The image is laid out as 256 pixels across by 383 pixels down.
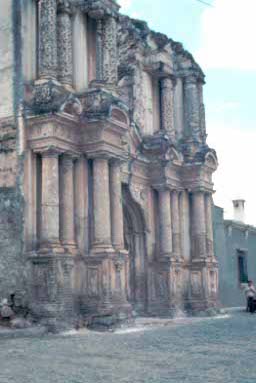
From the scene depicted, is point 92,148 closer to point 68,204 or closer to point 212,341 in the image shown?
point 68,204

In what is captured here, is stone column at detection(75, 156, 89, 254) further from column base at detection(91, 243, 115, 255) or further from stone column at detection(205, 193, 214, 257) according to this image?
stone column at detection(205, 193, 214, 257)

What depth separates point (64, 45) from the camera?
49.2ft

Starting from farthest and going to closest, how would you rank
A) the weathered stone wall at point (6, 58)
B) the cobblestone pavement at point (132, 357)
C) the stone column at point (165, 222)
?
the stone column at point (165, 222)
the weathered stone wall at point (6, 58)
the cobblestone pavement at point (132, 357)

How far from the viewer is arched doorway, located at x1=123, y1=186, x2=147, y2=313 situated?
1802cm

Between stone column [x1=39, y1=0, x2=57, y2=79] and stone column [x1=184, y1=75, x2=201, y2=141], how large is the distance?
24.7ft

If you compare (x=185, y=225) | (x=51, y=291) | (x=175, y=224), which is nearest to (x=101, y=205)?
(x=51, y=291)

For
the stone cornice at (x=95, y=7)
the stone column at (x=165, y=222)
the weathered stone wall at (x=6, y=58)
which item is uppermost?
the stone cornice at (x=95, y=7)

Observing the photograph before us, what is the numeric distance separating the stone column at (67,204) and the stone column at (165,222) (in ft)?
15.4

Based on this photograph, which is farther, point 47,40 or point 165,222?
point 165,222

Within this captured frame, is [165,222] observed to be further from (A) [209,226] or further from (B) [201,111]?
(B) [201,111]

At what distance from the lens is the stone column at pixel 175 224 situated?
753 inches

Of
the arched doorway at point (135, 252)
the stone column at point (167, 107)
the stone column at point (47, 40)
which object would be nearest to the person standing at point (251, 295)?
the arched doorway at point (135, 252)

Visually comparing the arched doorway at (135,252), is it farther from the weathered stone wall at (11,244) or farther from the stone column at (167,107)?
the weathered stone wall at (11,244)

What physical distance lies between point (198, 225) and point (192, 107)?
161 inches
